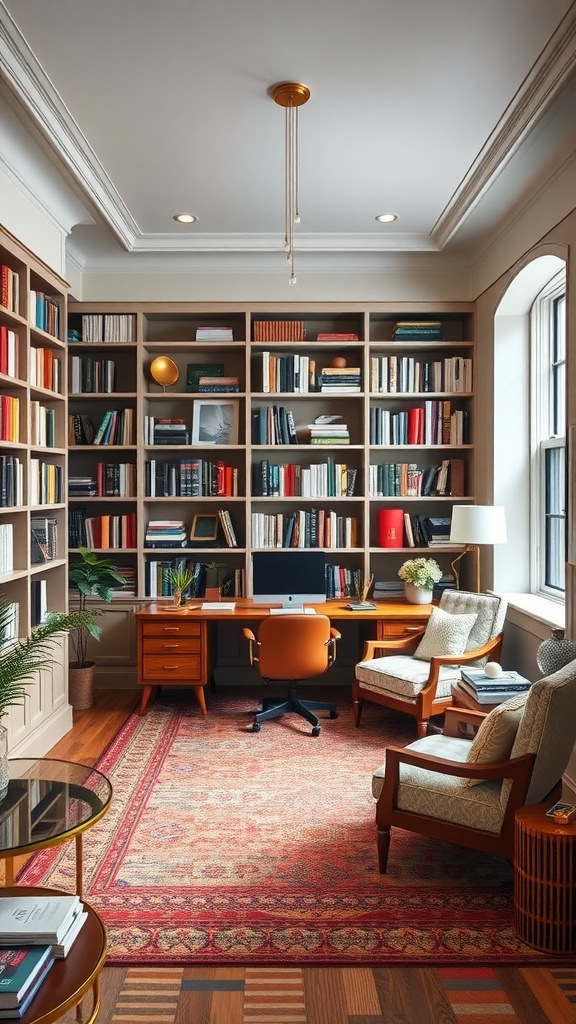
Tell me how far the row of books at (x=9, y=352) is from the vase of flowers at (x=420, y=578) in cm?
277

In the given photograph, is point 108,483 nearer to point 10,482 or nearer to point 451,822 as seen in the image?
point 10,482

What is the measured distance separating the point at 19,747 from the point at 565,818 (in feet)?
8.64

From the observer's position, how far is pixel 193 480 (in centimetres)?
535

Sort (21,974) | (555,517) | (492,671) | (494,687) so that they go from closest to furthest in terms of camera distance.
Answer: (21,974) → (494,687) → (492,671) → (555,517)

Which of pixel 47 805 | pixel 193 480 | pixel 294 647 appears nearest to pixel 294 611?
pixel 294 647

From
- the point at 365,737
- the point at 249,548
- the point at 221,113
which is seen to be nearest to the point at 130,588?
the point at 249,548

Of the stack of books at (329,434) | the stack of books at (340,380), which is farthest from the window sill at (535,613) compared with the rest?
the stack of books at (340,380)

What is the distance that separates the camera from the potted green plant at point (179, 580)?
494 cm

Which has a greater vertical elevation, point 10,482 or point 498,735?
point 10,482

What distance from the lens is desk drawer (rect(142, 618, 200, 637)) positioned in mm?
4773

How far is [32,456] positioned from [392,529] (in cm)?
252

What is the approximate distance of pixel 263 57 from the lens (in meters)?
2.86

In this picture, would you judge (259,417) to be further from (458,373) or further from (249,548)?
(458,373)

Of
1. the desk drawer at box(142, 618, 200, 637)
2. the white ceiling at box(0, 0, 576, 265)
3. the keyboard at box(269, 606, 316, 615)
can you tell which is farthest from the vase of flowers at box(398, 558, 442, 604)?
the white ceiling at box(0, 0, 576, 265)
